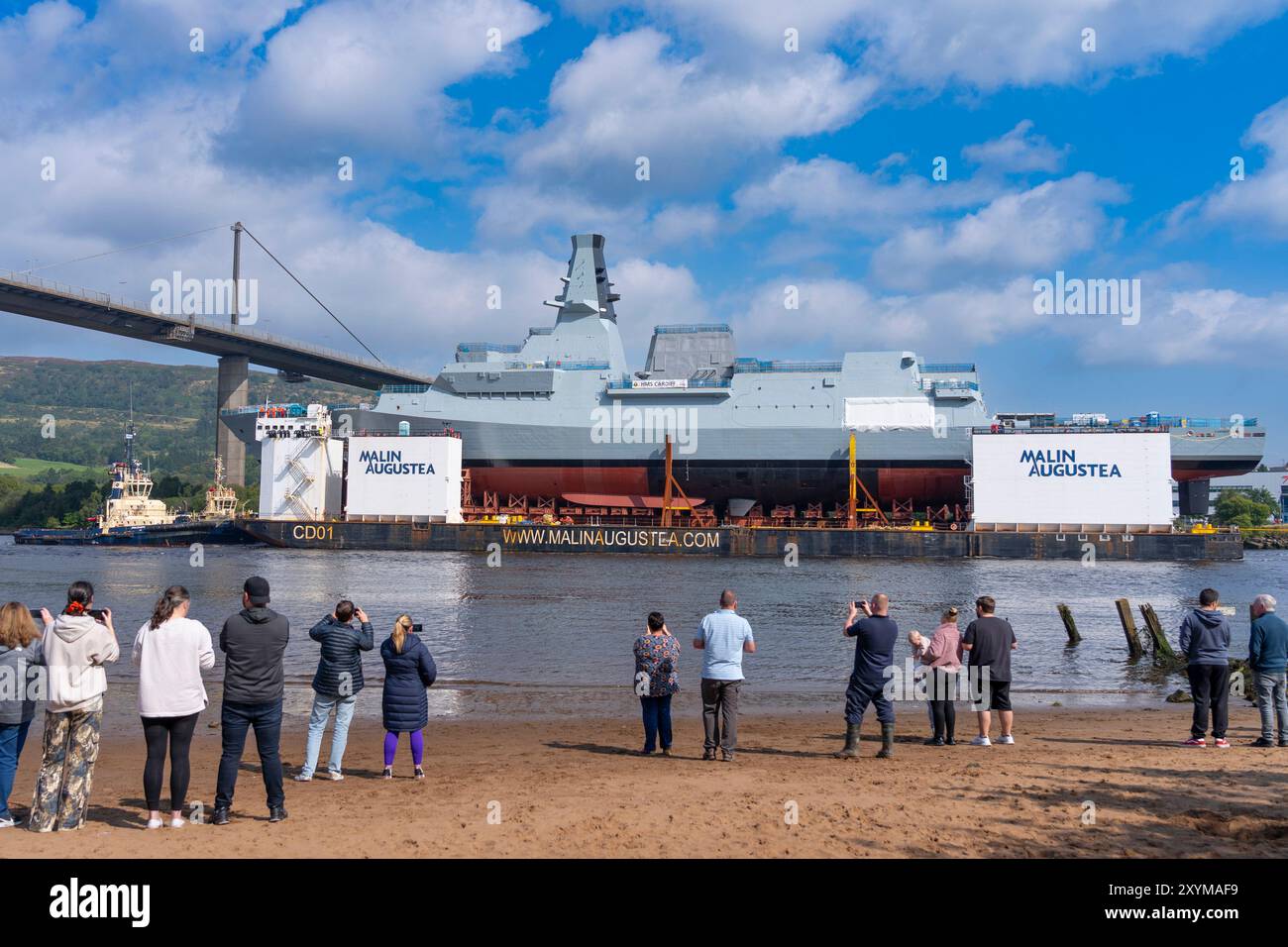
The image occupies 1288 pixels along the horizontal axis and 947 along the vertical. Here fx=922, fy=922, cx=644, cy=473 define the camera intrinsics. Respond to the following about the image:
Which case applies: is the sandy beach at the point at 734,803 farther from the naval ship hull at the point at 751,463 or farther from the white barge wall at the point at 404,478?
the white barge wall at the point at 404,478

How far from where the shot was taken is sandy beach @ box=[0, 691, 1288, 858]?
5344mm

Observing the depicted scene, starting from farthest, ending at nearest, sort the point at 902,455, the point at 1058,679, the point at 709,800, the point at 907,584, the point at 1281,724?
the point at 902,455
the point at 907,584
the point at 1058,679
the point at 1281,724
the point at 709,800

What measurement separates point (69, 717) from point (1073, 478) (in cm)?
4700

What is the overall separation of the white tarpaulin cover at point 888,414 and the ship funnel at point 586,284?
16589mm

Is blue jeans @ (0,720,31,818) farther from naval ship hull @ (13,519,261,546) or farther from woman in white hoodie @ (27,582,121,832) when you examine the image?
naval ship hull @ (13,519,261,546)

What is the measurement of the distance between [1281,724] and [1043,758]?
8.33 feet

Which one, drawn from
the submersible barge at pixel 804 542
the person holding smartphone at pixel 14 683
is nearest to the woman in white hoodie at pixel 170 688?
the person holding smartphone at pixel 14 683

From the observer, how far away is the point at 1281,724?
28.2 ft

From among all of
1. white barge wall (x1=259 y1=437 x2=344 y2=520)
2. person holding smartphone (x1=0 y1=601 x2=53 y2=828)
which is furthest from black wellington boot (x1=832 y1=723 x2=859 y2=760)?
white barge wall (x1=259 y1=437 x2=344 y2=520)

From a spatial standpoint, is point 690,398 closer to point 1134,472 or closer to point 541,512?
point 541,512

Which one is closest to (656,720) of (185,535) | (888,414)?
(888,414)

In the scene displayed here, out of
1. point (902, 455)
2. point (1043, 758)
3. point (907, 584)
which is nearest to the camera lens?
point (1043, 758)

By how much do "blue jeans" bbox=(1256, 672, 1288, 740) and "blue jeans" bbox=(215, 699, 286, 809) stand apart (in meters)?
8.46
